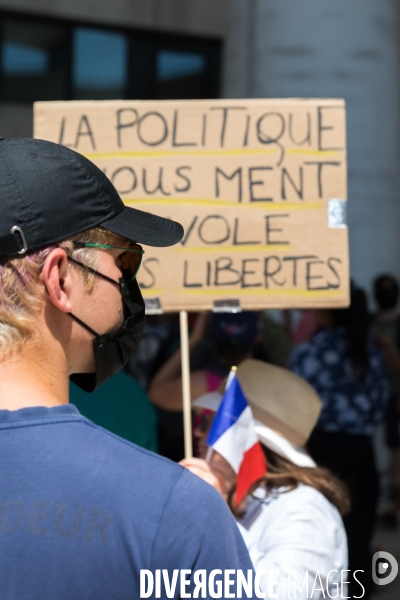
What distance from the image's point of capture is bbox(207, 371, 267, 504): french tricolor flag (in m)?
2.19

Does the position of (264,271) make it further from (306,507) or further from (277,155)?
(306,507)

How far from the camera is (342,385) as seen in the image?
420 cm

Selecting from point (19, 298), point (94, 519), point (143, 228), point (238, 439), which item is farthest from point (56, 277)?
point (238, 439)

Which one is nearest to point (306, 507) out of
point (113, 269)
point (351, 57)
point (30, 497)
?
point (113, 269)

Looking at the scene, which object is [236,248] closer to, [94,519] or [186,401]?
[186,401]

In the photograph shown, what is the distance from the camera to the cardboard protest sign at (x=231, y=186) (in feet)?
8.23

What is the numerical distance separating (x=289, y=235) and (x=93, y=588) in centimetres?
161

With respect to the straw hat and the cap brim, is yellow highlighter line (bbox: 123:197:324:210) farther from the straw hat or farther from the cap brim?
the cap brim

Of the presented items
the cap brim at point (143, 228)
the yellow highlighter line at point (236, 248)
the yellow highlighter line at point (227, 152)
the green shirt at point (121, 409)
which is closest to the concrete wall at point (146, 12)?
the green shirt at point (121, 409)

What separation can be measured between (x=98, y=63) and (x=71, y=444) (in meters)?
8.74

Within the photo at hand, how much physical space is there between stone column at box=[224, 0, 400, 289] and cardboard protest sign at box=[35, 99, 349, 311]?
3.47 m

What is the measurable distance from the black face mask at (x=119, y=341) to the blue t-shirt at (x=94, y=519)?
278mm

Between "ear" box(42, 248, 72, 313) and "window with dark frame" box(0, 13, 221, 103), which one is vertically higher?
"window with dark frame" box(0, 13, 221, 103)

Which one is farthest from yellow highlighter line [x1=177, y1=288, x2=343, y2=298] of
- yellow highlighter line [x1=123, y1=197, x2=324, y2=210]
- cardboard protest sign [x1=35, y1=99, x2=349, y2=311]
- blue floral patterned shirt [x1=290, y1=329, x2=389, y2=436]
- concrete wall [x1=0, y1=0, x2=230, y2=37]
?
concrete wall [x1=0, y1=0, x2=230, y2=37]
